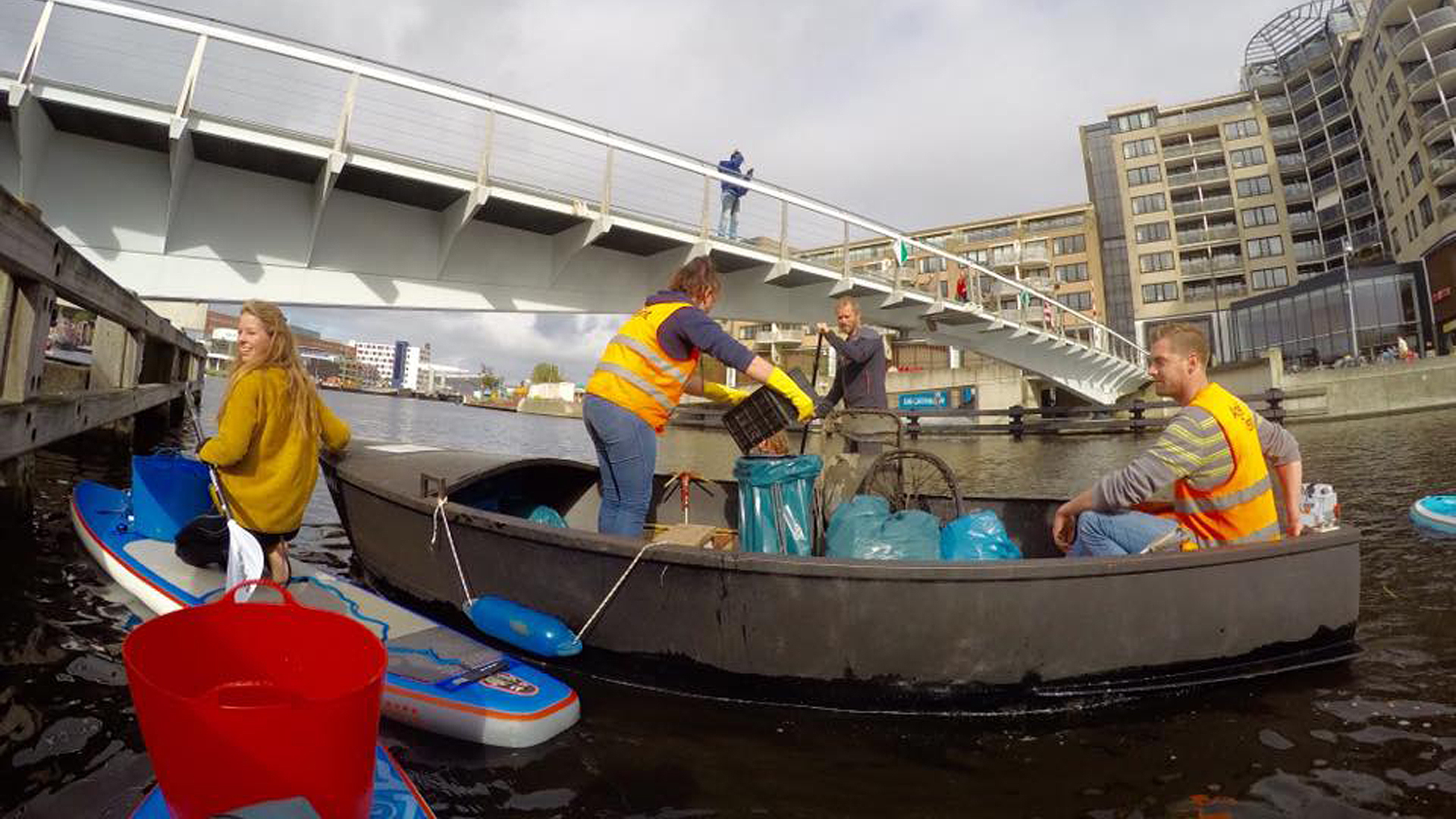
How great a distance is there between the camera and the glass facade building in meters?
35.6

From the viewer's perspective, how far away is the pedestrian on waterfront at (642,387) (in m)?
3.69

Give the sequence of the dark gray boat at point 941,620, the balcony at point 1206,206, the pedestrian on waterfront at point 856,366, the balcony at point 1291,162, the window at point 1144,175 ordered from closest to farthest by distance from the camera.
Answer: the dark gray boat at point 941,620
the pedestrian on waterfront at point 856,366
the balcony at point 1291,162
the balcony at point 1206,206
the window at point 1144,175

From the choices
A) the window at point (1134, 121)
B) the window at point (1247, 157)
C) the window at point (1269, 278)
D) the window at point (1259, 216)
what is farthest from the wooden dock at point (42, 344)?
the window at point (1247, 157)

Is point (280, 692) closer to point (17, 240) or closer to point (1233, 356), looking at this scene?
point (17, 240)

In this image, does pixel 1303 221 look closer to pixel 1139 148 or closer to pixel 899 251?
pixel 1139 148

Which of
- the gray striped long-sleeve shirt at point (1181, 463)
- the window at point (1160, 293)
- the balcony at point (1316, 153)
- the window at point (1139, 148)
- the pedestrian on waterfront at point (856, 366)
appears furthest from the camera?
the window at point (1139, 148)

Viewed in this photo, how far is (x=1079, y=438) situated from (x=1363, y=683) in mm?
21139

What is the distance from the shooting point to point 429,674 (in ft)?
9.48

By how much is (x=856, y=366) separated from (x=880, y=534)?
2.53 m

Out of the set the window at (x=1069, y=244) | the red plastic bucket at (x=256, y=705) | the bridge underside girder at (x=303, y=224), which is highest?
the window at (x=1069, y=244)

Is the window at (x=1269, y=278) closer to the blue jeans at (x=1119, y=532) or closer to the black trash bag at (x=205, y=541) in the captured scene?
the blue jeans at (x=1119, y=532)

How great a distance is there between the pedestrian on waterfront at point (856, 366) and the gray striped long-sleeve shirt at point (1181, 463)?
2.44 meters

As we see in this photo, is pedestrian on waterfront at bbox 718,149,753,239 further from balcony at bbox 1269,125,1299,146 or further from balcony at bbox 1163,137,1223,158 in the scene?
balcony at bbox 1269,125,1299,146

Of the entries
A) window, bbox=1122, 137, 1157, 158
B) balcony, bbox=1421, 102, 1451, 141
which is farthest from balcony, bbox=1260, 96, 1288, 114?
balcony, bbox=1421, 102, 1451, 141
